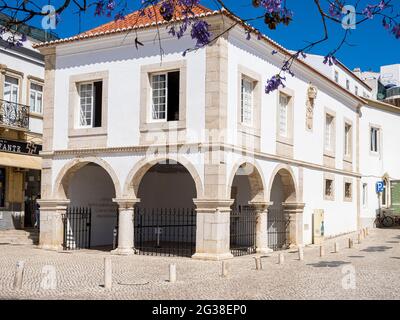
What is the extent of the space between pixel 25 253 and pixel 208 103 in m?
7.07

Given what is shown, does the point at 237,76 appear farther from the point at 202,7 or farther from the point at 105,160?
the point at 105,160

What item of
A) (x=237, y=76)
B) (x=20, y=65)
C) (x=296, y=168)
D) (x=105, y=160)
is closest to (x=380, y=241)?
(x=296, y=168)

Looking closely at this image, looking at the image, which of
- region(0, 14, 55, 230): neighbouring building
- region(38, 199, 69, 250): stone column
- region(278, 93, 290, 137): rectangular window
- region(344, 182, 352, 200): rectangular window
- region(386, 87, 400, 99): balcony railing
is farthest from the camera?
region(386, 87, 400, 99): balcony railing

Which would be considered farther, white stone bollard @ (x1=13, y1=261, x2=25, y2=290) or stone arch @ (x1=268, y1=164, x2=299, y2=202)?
stone arch @ (x1=268, y1=164, x2=299, y2=202)

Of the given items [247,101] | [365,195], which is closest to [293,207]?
[247,101]

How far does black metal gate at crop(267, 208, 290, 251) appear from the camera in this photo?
68.0ft

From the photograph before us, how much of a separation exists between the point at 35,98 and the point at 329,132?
12645 mm

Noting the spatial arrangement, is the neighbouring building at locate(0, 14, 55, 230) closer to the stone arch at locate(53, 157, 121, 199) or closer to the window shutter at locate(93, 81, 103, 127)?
the stone arch at locate(53, 157, 121, 199)

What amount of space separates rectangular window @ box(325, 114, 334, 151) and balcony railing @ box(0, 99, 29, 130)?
485 inches

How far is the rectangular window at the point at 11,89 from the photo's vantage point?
76.9ft

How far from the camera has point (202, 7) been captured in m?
17.9

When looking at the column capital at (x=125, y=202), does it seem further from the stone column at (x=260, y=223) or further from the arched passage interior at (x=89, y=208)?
the stone column at (x=260, y=223)

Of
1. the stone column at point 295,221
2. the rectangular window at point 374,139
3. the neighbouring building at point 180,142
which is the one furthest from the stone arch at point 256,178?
the rectangular window at point 374,139

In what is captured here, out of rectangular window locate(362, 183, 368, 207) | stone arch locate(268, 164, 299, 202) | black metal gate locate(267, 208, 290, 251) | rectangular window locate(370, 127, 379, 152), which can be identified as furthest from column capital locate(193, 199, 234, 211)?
rectangular window locate(370, 127, 379, 152)
